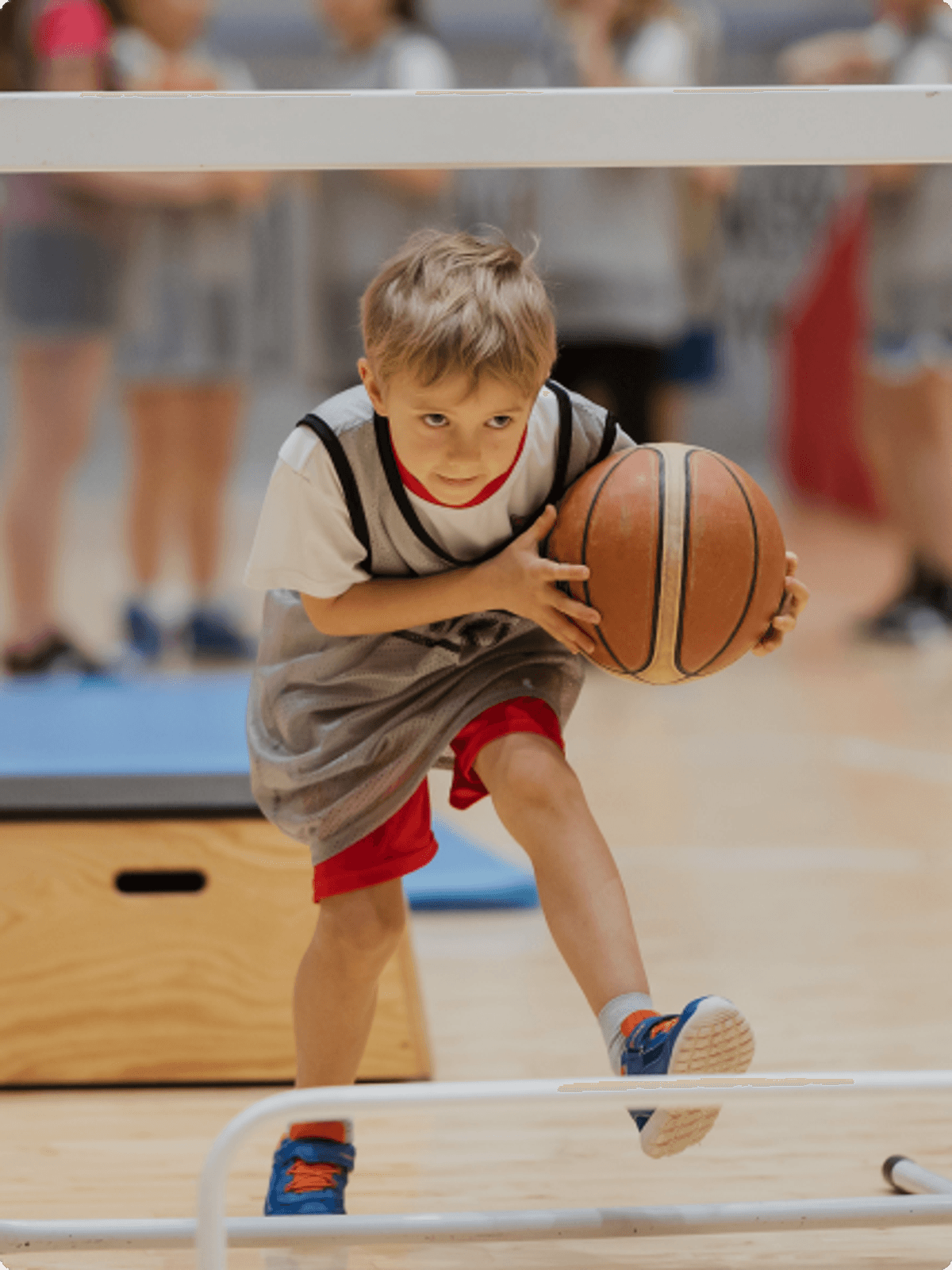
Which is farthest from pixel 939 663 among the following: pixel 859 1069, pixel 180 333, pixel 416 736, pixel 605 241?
pixel 416 736

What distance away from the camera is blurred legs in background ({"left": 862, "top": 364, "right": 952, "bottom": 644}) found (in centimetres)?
470

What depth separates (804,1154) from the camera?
168 centimetres

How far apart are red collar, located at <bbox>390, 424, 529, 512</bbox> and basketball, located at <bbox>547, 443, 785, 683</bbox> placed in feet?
0.23

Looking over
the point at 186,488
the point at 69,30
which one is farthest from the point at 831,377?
the point at 69,30

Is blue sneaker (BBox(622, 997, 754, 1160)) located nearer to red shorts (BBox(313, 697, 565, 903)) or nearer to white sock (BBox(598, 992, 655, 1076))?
white sock (BBox(598, 992, 655, 1076))

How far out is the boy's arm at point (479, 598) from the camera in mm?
1322

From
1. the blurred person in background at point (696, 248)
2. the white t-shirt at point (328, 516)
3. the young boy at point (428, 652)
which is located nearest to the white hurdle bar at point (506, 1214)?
the young boy at point (428, 652)

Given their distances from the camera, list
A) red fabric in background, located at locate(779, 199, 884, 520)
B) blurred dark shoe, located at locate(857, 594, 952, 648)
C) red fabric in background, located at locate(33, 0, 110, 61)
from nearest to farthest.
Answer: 1. red fabric in background, located at locate(33, 0, 110, 61)
2. blurred dark shoe, located at locate(857, 594, 952, 648)
3. red fabric in background, located at locate(779, 199, 884, 520)

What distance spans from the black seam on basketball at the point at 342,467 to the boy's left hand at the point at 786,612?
0.36 m

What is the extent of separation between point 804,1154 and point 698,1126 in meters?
0.55

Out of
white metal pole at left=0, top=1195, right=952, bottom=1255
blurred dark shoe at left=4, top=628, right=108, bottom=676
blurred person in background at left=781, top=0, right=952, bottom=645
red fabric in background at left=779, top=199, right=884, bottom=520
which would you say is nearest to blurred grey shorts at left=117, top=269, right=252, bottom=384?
blurred dark shoe at left=4, top=628, right=108, bottom=676

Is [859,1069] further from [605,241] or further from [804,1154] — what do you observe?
[605,241]

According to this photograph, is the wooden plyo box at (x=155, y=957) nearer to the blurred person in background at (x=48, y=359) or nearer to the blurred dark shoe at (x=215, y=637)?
the blurred person in background at (x=48, y=359)

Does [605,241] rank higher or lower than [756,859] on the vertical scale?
higher
